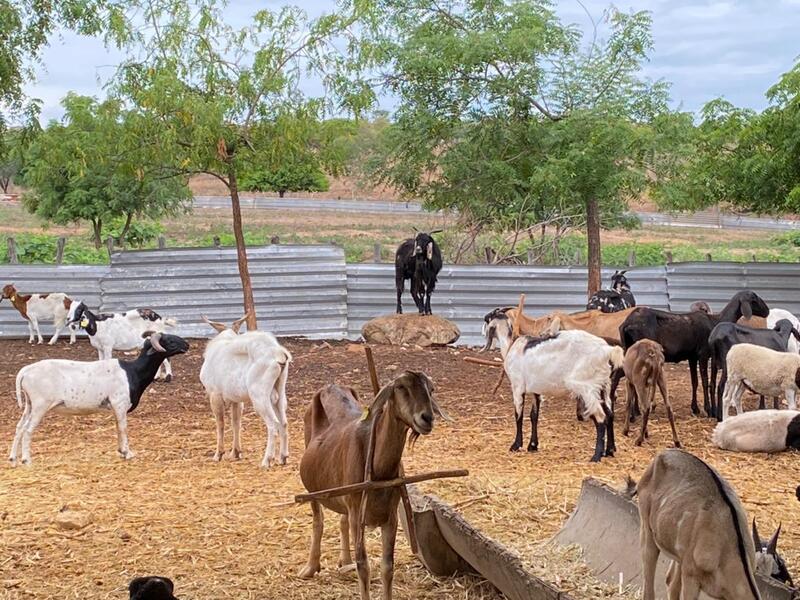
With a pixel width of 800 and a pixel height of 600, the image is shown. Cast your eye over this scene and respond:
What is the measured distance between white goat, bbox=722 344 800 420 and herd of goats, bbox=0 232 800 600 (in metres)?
0.02

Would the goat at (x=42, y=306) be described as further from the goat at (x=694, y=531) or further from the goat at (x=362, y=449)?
the goat at (x=694, y=531)

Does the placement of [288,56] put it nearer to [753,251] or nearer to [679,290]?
[679,290]

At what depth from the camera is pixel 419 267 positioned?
1991cm

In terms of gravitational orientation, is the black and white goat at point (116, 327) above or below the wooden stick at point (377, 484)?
below

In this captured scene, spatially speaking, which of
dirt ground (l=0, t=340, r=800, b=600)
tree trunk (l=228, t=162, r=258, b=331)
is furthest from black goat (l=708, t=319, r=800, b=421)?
tree trunk (l=228, t=162, r=258, b=331)

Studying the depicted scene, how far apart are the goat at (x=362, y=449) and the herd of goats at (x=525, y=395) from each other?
0.4 inches

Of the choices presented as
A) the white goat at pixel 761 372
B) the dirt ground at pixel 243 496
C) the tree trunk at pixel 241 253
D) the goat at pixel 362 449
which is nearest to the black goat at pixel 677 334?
the dirt ground at pixel 243 496

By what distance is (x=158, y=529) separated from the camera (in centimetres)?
838

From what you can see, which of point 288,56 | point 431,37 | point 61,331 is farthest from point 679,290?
point 61,331

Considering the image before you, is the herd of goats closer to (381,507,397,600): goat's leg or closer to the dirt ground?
(381,507,397,600): goat's leg

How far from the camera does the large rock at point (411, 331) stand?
761 inches

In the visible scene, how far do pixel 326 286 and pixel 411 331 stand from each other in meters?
2.83

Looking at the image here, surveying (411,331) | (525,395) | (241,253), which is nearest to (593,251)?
(411,331)

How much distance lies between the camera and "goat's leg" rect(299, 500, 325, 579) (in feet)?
23.5
